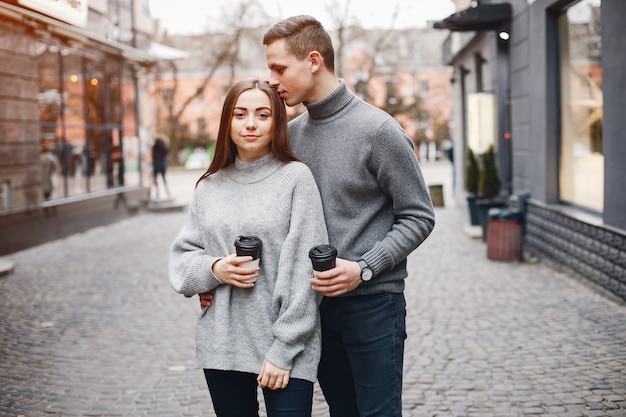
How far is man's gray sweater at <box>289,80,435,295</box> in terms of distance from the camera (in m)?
2.58

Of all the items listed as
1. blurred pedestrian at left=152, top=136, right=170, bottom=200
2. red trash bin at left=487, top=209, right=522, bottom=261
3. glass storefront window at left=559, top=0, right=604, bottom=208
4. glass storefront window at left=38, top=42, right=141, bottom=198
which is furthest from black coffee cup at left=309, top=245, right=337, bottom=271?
blurred pedestrian at left=152, top=136, right=170, bottom=200

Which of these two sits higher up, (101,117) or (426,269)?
(101,117)

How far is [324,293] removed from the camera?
2.45 metres

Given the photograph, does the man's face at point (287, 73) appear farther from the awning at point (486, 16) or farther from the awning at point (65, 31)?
the awning at point (486, 16)

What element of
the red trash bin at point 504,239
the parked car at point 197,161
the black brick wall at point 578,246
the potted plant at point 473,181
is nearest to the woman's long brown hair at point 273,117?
the black brick wall at point 578,246

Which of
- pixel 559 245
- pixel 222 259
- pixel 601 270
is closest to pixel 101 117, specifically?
pixel 559 245

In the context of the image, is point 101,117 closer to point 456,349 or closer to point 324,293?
point 456,349

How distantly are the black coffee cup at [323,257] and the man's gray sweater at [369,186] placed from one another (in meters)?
0.19

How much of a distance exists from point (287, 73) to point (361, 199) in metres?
0.51

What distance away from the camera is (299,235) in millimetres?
2484

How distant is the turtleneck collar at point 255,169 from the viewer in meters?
2.61

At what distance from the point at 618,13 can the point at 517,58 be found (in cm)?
440

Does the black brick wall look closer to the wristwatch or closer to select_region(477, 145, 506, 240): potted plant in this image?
select_region(477, 145, 506, 240): potted plant

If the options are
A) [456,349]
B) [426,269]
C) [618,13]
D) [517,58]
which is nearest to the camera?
[456,349]
